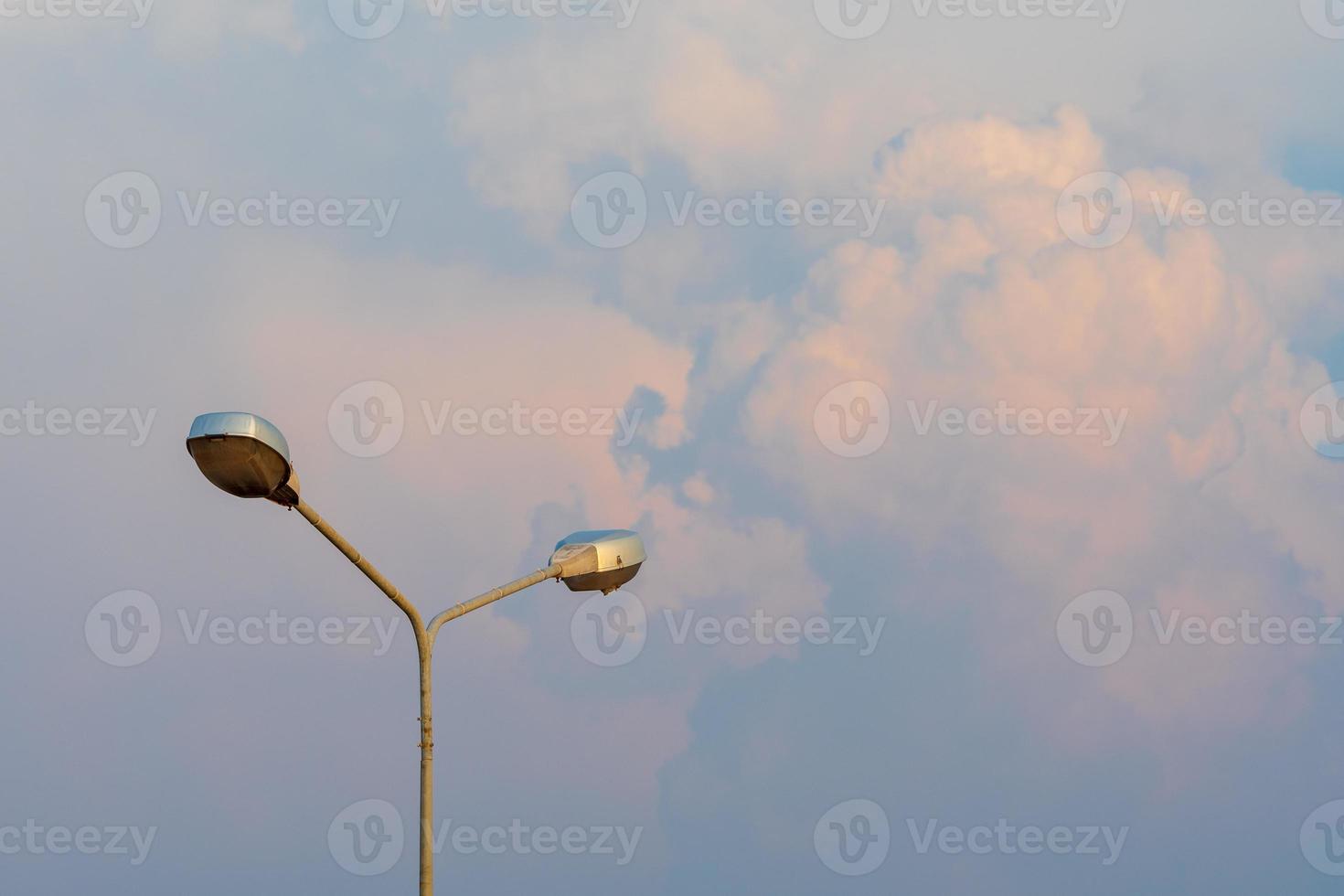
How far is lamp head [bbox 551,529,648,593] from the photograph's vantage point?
14977 mm

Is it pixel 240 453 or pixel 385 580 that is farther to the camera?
pixel 385 580

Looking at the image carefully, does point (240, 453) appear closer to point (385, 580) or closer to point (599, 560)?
point (385, 580)

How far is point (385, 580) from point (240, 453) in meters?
2.76

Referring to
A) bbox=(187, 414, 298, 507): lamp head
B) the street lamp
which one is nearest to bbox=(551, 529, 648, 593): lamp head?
the street lamp

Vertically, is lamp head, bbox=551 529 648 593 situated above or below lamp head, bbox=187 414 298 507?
below

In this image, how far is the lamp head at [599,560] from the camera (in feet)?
49.1

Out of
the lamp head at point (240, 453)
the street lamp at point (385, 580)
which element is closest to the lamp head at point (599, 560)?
the street lamp at point (385, 580)

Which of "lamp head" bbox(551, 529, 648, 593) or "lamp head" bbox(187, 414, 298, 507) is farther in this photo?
"lamp head" bbox(551, 529, 648, 593)

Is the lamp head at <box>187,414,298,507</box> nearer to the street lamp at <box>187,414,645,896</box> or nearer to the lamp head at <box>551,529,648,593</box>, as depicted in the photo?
the street lamp at <box>187,414,645,896</box>

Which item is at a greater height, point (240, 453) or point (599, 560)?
point (240, 453)

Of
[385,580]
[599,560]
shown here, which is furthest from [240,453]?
[599,560]

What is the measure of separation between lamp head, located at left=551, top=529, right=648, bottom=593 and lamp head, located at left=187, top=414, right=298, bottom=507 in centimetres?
367

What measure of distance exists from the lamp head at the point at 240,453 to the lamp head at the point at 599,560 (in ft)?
12.0

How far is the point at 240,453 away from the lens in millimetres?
11578
